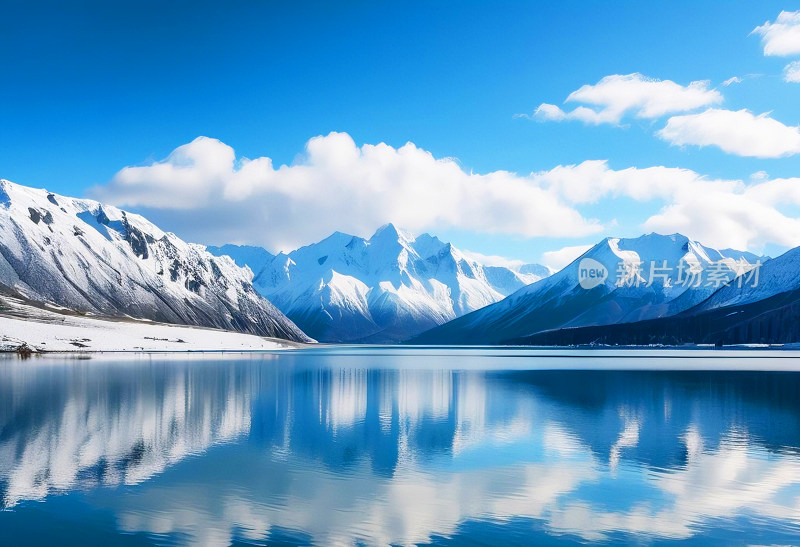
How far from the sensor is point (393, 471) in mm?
33719

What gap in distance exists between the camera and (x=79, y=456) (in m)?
35.2

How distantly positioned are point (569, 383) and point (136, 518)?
241ft

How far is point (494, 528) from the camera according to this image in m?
24.5

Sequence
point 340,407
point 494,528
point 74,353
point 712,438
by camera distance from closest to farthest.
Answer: point 494,528 < point 712,438 < point 340,407 < point 74,353

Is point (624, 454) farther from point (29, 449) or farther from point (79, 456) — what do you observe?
point (29, 449)

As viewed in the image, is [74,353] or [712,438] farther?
[74,353]

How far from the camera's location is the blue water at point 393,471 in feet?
79.5

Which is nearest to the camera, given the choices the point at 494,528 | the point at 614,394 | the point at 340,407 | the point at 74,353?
the point at 494,528

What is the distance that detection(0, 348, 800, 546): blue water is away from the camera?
24234mm

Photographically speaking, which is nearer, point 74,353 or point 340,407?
point 340,407

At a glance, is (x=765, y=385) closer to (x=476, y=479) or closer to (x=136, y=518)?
(x=476, y=479)

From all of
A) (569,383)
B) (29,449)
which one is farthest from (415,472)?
(569,383)

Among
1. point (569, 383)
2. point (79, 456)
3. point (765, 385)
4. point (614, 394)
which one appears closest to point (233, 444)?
point (79, 456)

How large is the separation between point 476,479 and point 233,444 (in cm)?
1585
